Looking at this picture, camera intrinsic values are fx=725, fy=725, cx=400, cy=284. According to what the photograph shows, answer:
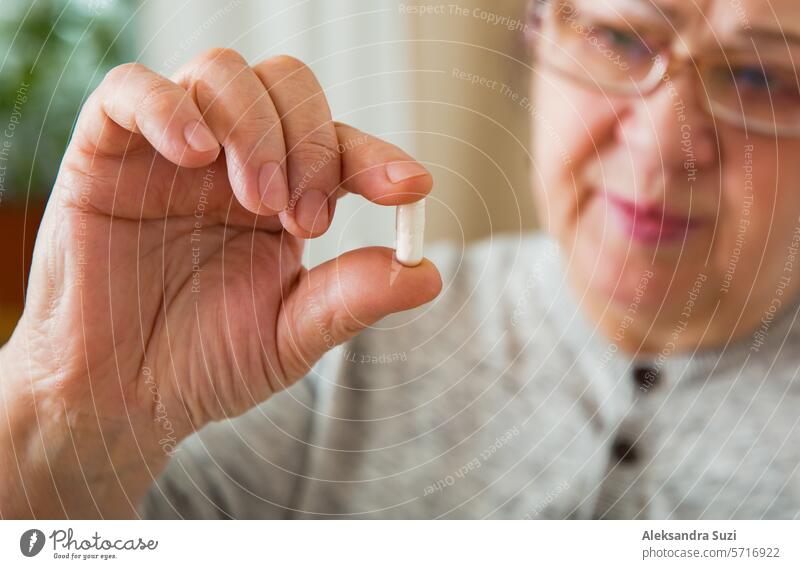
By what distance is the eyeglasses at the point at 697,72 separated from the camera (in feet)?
1.32

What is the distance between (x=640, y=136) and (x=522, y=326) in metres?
0.18

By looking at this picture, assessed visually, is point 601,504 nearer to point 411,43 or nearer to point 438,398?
point 438,398

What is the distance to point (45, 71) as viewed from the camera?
17.2 inches

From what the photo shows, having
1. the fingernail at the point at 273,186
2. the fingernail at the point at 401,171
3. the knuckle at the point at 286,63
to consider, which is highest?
the knuckle at the point at 286,63

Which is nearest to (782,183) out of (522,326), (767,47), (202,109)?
(767,47)

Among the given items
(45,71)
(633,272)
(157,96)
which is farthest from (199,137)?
(633,272)

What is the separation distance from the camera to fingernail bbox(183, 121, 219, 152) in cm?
32

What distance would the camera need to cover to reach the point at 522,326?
1.82 ft

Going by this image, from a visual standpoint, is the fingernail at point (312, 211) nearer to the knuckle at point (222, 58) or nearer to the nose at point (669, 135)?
the knuckle at point (222, 58)

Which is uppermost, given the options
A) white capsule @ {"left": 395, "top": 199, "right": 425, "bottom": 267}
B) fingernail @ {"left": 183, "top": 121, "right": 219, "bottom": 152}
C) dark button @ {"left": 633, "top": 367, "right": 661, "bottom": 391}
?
fingernail @ {"left": 183, "top": 121, "right": 219, "bottom": 152}

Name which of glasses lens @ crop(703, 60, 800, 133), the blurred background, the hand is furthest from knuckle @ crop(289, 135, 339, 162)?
glasses lens @ crop(703, 60, 800, 133)

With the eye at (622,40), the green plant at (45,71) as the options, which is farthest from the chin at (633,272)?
the green plant at (45,71)

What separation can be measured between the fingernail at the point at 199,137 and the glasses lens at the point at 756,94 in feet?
0.89

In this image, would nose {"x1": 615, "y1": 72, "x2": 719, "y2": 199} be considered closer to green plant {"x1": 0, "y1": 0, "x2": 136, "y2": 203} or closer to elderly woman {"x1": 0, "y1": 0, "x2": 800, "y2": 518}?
elderly woman {"x1": 0, "y1": 0, "x2": 800, "y2": 518}
